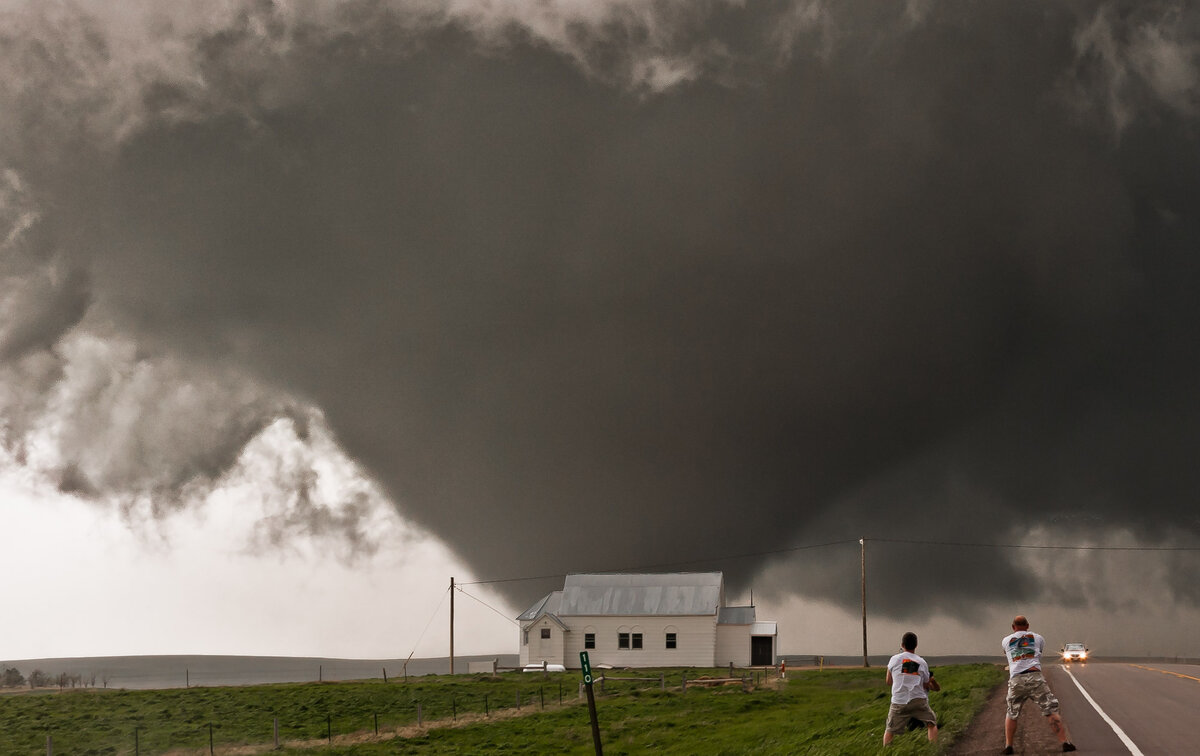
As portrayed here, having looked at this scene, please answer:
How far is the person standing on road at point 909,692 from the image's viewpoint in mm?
14766

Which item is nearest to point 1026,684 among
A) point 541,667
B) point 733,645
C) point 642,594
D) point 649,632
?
point 541,667

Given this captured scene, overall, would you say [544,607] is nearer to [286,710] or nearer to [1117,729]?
[286,710]

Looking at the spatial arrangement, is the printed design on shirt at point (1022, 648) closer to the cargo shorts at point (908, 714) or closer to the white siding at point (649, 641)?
the cargo shorts at point (908, 714)

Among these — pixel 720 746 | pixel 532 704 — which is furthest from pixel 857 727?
pixel 532 704

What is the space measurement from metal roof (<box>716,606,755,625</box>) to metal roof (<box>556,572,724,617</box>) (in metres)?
1.17

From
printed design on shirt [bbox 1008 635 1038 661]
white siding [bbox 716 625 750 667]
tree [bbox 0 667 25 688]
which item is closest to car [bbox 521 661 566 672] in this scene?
white siding [bbox 716 625 750 667]

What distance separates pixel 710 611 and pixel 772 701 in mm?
28960

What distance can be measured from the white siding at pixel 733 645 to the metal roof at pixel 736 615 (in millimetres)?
465

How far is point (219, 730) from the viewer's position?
44969 millimetres

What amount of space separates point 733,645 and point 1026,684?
203 feet

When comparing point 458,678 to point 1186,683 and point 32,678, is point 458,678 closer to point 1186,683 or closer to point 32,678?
point 32,678

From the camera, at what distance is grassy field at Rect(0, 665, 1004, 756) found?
1303 inches

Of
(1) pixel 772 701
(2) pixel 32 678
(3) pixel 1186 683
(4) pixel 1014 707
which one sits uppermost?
(4) pixel 1014 707

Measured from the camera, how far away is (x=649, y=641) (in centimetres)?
7456
